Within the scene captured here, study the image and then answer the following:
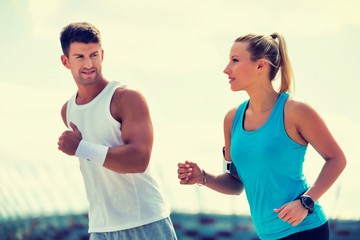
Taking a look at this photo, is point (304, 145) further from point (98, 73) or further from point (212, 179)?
point (98, 73)

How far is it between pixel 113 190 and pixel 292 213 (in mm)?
956

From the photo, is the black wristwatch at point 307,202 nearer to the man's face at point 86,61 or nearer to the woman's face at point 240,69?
the woman's face at point 240,69

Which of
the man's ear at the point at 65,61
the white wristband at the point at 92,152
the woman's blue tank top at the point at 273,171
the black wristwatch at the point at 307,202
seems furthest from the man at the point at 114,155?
the black wristwatch at the point at 307,202

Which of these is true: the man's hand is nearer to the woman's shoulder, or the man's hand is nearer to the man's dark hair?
the man's dark hair

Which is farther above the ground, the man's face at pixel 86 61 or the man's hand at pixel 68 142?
the man's face at pixel 86 61

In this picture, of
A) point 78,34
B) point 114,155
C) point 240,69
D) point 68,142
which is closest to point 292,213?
point 240,69

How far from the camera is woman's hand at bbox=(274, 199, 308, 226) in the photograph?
297 cm

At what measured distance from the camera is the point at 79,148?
3336mm

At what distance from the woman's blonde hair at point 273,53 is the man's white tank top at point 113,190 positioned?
744 mm

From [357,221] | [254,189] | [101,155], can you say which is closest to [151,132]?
[101,155]

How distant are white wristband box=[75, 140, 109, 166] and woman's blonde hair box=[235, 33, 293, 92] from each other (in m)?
0.86

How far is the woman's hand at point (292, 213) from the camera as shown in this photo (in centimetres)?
297

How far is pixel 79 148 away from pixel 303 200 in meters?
1.12

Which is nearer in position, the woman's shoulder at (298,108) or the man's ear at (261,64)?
the woman's shoulder at (298,108)
